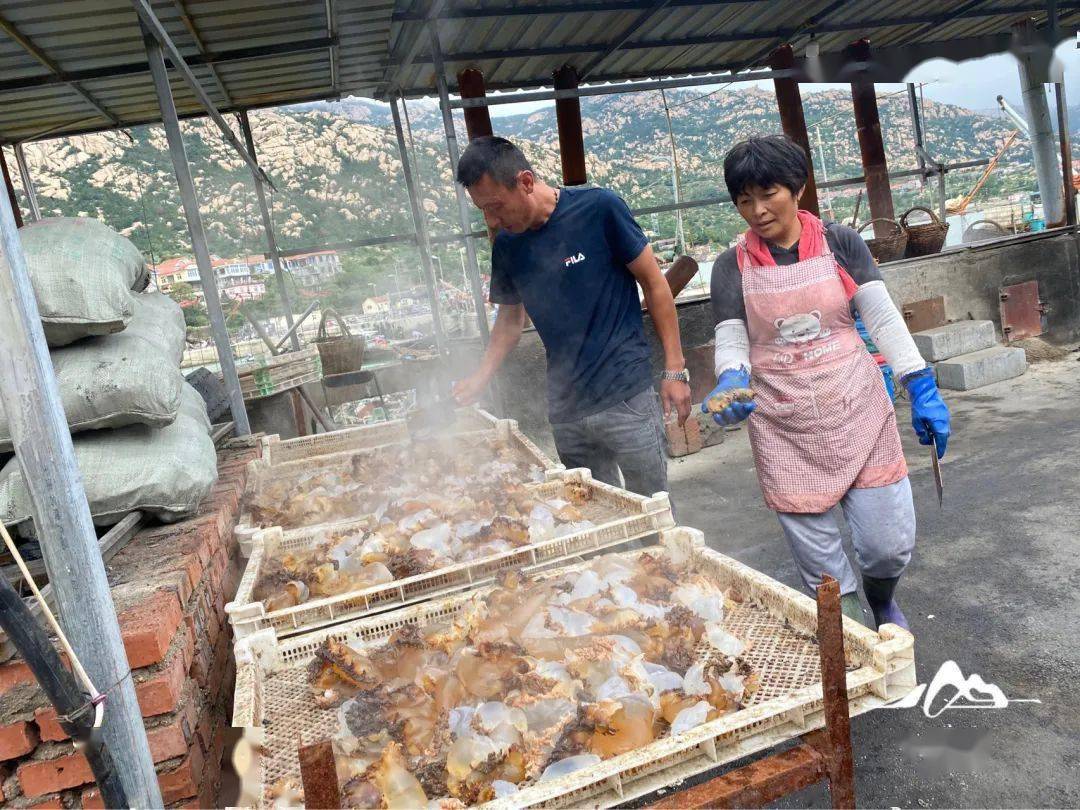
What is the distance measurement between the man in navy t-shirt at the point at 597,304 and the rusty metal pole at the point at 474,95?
Result: 552 centimetres

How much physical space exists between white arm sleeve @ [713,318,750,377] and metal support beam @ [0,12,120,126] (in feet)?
16.4

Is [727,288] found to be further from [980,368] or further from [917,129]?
[917,129]

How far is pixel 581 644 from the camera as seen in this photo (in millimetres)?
1881

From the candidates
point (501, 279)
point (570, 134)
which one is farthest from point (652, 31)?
point (501, 279)

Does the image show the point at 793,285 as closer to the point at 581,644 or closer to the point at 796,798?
the point at 581,644

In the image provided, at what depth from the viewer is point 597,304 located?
330 centimetres

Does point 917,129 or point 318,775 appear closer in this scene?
point 318,775

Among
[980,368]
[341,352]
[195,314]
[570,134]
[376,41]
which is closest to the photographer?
[376,41]

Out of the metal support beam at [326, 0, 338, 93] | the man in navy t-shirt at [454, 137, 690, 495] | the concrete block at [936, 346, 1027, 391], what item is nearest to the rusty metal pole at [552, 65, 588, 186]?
the metal support beam at [326, 0, 338, 93]

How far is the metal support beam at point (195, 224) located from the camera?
14.8 feet

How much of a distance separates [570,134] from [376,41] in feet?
10.6

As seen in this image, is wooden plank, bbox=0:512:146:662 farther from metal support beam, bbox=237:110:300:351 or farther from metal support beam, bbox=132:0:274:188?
metal support beam, bbox=237:110:300:351

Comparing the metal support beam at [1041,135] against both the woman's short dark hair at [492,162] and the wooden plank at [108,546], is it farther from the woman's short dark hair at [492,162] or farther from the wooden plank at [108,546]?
the wooden plank at [108,546]

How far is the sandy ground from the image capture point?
2506 mm
